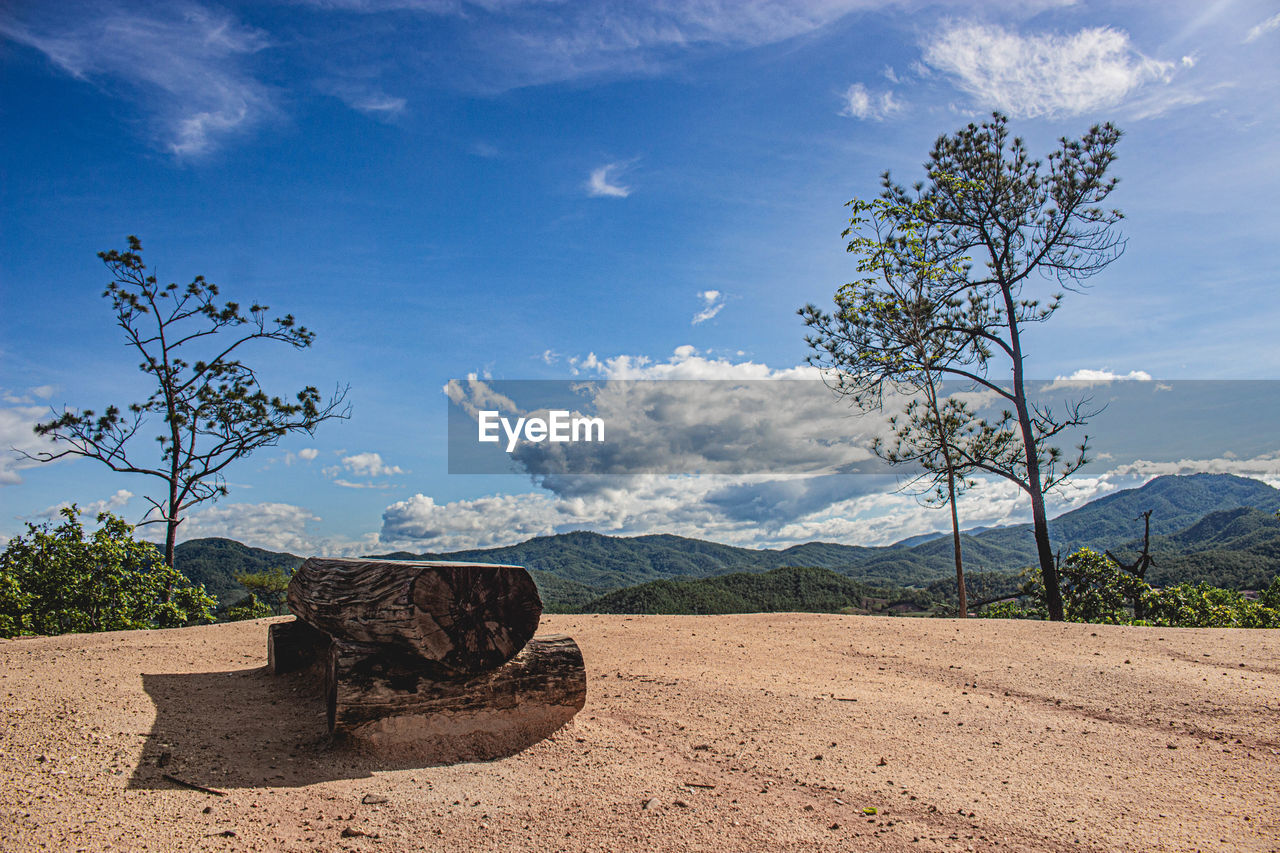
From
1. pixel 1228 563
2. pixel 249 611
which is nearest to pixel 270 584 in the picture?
pixel 249 611

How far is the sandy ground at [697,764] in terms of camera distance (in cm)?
386

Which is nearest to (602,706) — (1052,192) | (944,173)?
(944,173)

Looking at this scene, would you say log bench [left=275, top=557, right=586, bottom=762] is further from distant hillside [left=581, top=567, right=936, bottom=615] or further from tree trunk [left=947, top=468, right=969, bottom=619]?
distant hillside [left=581, top=567, right=936, bottom=615]

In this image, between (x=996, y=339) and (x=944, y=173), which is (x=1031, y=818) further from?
(x=944, y=173)

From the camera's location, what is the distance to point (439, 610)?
4.88m

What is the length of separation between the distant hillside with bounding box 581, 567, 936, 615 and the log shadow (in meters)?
34.3

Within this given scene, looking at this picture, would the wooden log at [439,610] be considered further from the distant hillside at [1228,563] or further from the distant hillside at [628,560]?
the distant hillside at [628,560]

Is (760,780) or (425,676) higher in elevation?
(425,676)

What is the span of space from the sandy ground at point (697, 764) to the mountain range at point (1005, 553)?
1752mm

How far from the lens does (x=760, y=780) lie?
4.70 m

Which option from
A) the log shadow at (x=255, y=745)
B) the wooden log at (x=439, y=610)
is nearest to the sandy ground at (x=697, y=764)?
the log shadow at (x=255, y=745)

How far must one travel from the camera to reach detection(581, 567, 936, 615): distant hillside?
141 feet

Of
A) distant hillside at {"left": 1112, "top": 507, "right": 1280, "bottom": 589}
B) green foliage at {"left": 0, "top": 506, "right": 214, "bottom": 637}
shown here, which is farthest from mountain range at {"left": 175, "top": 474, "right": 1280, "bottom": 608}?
green foliage at {"left": 0, "top": 506, "right": 214, "bottom": 637}

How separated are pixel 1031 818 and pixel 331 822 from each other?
4.30 meters
